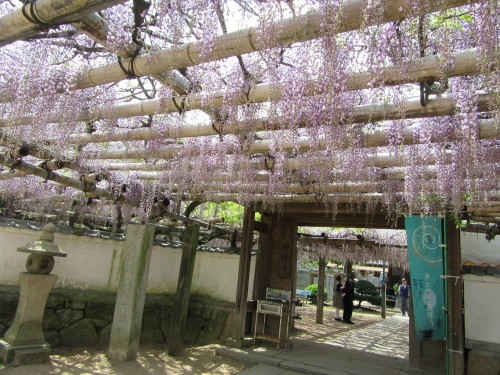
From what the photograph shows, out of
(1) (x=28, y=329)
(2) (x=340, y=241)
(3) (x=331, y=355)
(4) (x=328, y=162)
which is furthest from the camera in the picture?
(2) (x=340, y=241)

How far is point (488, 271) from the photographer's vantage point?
16.2 ft

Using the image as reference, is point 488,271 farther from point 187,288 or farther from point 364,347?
point 187,288

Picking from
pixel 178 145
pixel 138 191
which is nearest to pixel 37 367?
pixel 138 191

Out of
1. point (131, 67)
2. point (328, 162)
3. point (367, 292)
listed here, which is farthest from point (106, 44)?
point (367, 292)

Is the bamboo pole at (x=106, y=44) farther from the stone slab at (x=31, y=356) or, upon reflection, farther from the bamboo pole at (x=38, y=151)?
the stone slab at (x=31, y=356)

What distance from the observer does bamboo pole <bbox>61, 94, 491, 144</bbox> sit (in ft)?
9.00

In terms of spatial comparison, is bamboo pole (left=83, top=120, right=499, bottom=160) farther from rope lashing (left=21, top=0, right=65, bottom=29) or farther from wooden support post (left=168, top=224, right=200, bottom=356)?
rope lashing (left=21, top=0, right=65, bottom=29)

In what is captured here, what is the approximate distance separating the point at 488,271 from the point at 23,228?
21.6 feet

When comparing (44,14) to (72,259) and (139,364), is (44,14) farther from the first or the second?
(72,259)

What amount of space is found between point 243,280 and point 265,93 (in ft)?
13.8

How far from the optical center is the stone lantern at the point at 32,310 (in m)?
4.61

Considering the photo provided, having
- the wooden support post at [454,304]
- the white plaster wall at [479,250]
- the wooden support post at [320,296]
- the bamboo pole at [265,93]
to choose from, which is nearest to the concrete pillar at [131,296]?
the bamboo pole at [265,93]

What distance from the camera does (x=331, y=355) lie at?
6047 mm

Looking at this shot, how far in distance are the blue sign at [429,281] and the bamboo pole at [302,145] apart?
6.63 ft
